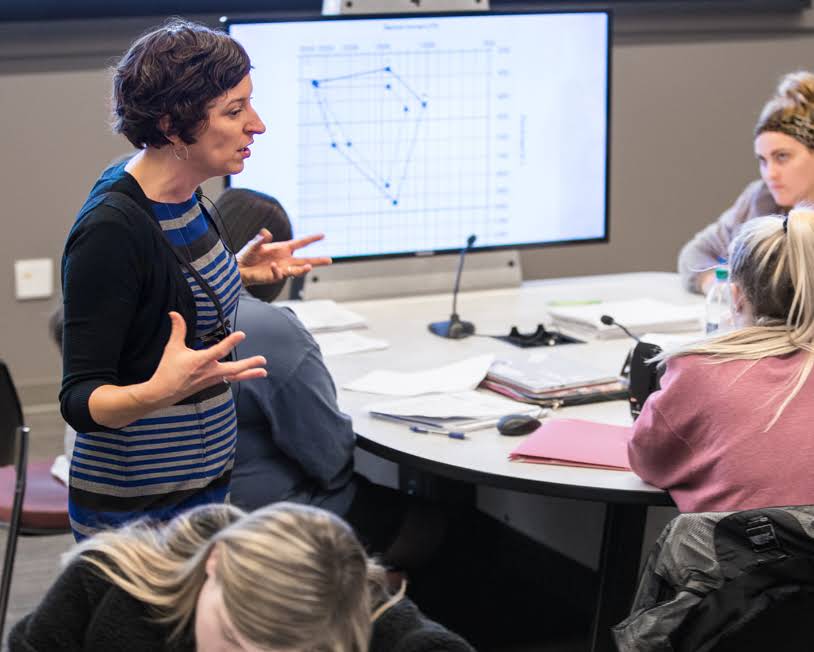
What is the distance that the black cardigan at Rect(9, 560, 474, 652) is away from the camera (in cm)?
116

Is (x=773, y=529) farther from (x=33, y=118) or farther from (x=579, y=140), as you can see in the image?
(x=33, y=118)

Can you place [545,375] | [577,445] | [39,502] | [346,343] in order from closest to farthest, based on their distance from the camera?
[577,445] < [545,375] < [39,502] < [346,343]

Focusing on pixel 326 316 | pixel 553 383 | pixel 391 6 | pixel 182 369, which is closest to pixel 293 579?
pixel 182 369

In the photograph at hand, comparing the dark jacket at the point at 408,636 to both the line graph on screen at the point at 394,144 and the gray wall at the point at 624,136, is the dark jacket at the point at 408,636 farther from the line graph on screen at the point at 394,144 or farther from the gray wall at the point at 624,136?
the gray wall at the point at 624,136

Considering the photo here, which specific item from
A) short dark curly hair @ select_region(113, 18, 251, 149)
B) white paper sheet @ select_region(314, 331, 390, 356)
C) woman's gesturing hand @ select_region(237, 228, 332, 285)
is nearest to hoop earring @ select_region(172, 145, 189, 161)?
short dark curly hair @ select_region(113, 18, 251, 149)

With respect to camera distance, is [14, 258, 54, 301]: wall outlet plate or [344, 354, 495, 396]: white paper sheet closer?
[344, 354, 495, 396]: white paper sheet

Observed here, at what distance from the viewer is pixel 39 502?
7.97 feet

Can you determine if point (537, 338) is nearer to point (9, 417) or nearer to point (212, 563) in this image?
point (9, 417)

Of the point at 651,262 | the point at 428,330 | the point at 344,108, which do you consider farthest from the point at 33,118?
the point at 651,262

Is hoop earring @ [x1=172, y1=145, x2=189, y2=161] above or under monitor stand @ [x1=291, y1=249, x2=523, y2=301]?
above

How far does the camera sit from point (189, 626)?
47.1 inches

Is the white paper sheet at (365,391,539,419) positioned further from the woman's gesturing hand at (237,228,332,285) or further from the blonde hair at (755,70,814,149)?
the blonde hair at (755,70,814,149)

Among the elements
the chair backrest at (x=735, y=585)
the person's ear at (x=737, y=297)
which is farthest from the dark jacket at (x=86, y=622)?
the person's ear at (x=737, y=297)

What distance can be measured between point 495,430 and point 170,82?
0.84 m
